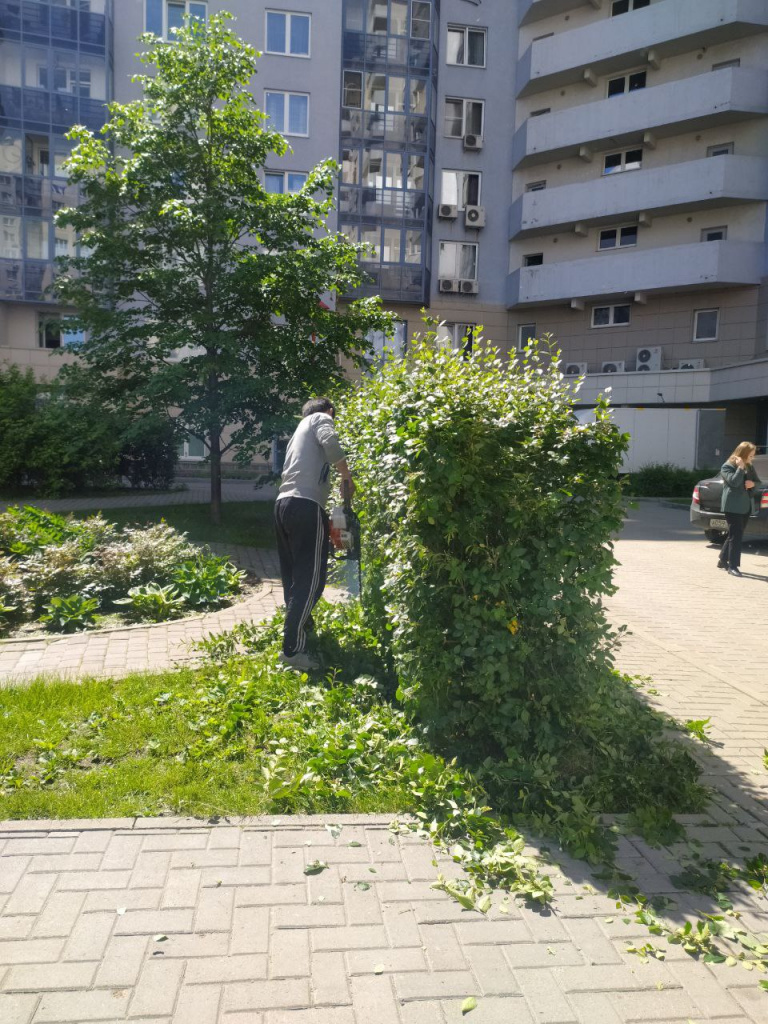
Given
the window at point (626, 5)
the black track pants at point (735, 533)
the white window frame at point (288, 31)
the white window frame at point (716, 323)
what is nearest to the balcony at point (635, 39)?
the window at point (626, 5)

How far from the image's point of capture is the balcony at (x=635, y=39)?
32406 millimetres

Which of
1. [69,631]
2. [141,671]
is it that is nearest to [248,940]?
[141,671]

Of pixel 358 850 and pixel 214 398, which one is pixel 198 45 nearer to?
pixel 214 398

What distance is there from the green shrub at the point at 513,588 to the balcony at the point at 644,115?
34.0 m

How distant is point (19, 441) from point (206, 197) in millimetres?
9122

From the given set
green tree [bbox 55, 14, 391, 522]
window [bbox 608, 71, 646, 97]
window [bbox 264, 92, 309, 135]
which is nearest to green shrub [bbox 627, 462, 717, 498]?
window [bbox 608, 71, 646, 97]

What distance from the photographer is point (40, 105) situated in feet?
108

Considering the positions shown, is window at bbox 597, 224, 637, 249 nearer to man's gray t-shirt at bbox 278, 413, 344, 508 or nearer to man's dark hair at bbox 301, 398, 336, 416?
man's dark hair at bbox 301, 398, 336, 416

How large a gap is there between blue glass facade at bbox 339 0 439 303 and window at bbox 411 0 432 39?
4 cm

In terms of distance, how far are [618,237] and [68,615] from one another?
3472 cm

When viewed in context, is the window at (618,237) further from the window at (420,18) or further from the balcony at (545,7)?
the window at (420,18)

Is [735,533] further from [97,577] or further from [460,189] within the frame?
[460,189]

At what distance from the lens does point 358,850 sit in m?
3.56

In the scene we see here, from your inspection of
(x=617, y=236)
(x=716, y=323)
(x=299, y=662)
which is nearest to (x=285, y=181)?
(x=617, y=236)
